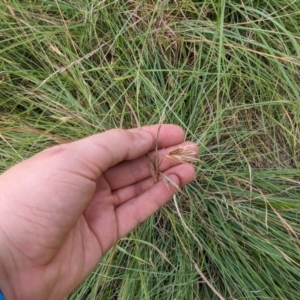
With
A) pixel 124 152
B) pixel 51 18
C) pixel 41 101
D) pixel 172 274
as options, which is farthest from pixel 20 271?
pixel 51 18

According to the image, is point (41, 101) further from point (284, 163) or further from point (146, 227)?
point (284, 163)

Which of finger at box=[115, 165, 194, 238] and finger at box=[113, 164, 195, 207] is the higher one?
finger at box=[113, 164, 195, 207]

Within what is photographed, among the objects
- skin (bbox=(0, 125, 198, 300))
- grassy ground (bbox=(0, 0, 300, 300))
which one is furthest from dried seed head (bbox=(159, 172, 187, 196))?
grassy ground (bbox=(0, 0, 300, 300))

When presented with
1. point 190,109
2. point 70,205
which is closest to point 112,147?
point 70,205

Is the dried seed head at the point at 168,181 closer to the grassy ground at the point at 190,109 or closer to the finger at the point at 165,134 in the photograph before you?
the finger at the point at 165,134

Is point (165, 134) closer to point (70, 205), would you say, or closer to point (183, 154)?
point (183, 154)

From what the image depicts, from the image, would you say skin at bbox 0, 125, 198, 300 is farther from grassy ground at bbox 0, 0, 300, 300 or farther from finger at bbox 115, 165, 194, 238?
grassy ground at bbox 0, 0, 300, 300
